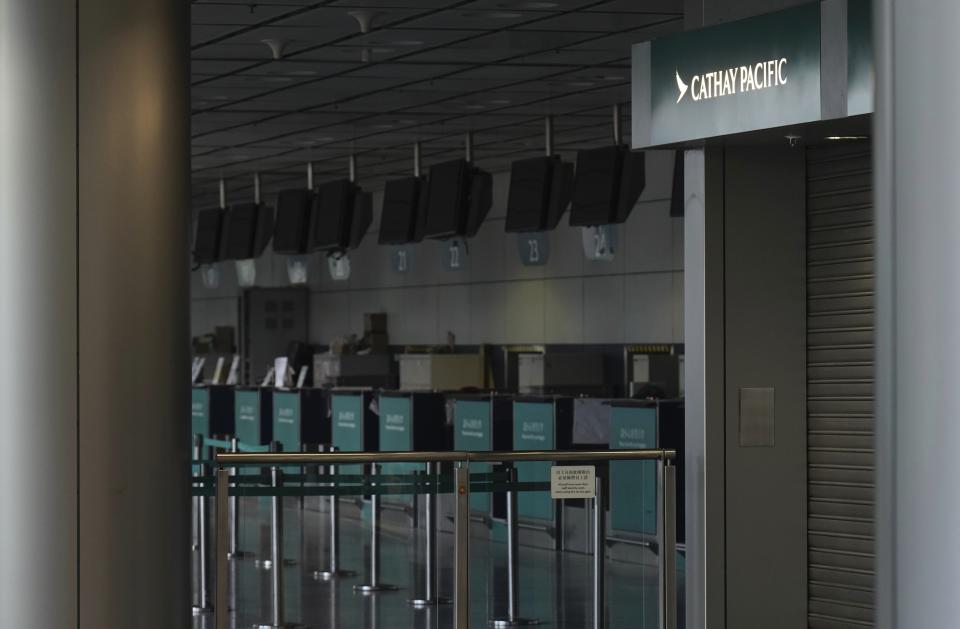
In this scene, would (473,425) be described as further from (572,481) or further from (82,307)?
(82,307)

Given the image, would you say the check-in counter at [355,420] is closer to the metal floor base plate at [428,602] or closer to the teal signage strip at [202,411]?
the teal signage strip at [202,411]

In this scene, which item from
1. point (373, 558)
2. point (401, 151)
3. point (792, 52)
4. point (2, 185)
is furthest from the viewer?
point (401, 151)

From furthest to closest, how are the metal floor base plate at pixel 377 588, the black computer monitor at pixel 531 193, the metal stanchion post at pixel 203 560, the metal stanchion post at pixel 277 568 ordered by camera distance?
the black computer monitor at pixel 531 193 < the metal stanchion post at pixel 203 560 < the metal stanchion post at pixel 277 568 < the metal floor base plate at pixel 377 588

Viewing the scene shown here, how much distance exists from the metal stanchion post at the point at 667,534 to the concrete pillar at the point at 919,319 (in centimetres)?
467

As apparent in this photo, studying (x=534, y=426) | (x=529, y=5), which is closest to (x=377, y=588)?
(x=529, y=5)

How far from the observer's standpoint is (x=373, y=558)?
6.49 m

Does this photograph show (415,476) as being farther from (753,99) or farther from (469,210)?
(469,210)

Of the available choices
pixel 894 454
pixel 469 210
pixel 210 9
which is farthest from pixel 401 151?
pixel 894 454

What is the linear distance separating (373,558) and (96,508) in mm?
2729

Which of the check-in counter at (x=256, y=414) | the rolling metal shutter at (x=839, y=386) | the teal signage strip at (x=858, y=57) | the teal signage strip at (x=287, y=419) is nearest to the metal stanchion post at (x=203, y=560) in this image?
the rolling metal shutter at (x=839, y=386)

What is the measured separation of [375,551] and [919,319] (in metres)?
5.55

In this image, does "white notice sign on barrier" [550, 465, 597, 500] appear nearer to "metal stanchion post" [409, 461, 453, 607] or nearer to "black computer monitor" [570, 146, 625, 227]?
"metal stanchion post" [409, 461, 453, 607]

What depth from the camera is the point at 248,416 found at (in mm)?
15922

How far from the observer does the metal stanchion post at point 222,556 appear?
5.22 meters
